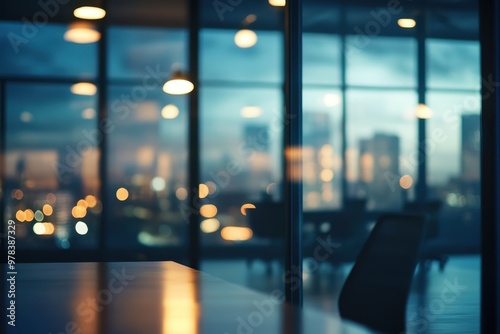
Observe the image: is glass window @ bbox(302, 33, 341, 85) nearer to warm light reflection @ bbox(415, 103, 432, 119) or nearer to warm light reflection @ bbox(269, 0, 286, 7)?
warm light reflection @ bbox(269, 0, 286, 7)

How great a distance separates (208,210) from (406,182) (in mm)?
3031

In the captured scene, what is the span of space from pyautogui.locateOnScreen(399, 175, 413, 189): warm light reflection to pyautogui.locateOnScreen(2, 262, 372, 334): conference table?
7.59m

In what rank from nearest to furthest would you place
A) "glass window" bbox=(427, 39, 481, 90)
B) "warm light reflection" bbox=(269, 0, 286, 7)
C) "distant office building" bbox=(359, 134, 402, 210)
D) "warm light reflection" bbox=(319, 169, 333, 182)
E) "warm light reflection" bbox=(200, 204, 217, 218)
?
"warm light reflection" bbox=(200, 204, 217, 218), "warm light reflection" bbox=(319, 169, 333, 182), "warm light reflection" bbox=(269, 0, 286, 7), "distant office building" bbox=(359, 134, 402, 210), "glass window" bbox=(427, 39, 481, 90)

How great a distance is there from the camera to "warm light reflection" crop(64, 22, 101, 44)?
7.86m

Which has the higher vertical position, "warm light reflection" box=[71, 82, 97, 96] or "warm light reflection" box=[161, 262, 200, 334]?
"warm light reflection" box=[71, 82, 97, 96]

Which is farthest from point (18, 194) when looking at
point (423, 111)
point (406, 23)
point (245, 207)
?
point (406, 23)

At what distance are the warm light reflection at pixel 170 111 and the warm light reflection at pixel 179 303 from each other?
5.78m

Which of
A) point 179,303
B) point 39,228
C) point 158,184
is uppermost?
point 158,184

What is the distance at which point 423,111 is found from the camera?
9148 mm

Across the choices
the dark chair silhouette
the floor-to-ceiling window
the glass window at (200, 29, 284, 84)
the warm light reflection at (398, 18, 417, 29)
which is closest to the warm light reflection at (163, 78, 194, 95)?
the floor-to-ceiling window

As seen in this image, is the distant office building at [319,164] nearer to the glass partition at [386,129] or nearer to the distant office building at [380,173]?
the glass partition at [386,129]

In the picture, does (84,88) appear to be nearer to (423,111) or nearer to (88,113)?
(88,113)

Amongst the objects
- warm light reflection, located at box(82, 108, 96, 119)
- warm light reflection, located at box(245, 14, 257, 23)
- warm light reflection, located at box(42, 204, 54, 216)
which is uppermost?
warm light reflection, located at box(245, 14, 257, 23)

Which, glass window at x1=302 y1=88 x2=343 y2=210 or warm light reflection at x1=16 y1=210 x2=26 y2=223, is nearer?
warm light reflection at x1=16 y1=210 x2=26 y2=223
